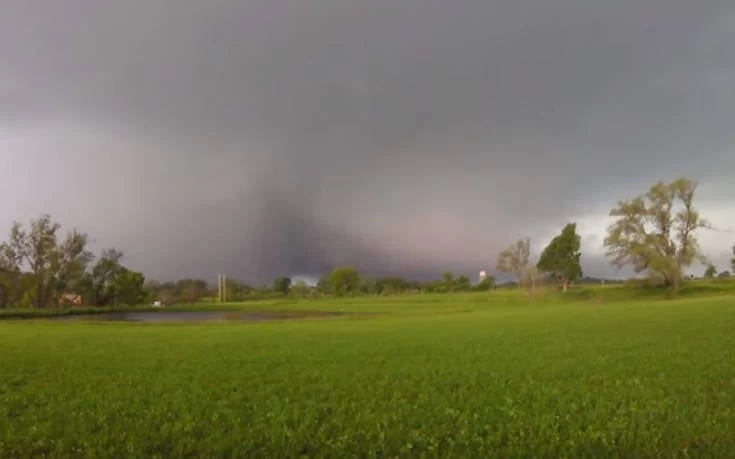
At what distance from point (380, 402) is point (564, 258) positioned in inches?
5797

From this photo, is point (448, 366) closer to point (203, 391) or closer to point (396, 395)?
point (396, 395)

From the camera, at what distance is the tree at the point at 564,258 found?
152 metres

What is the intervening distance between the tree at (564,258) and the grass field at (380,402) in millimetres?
128282

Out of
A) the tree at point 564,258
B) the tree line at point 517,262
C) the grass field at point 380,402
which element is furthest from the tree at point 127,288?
the grass field at point 380,402

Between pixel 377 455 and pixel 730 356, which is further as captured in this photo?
pixel 730 356

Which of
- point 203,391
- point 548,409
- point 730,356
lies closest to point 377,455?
point 548,409

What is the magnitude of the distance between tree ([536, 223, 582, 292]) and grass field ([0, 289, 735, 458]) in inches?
5050

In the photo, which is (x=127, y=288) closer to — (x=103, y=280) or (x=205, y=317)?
(x=103, y=280)

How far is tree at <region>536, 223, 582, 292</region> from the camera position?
152 m

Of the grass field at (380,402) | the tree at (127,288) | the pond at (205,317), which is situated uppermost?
the tree at (127,288)

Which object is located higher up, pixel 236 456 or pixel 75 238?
pixel 75 238

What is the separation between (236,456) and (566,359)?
16.4m

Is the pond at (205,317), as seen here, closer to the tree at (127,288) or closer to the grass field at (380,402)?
the tree at (127,288)

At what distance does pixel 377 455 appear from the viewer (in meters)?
9.95
